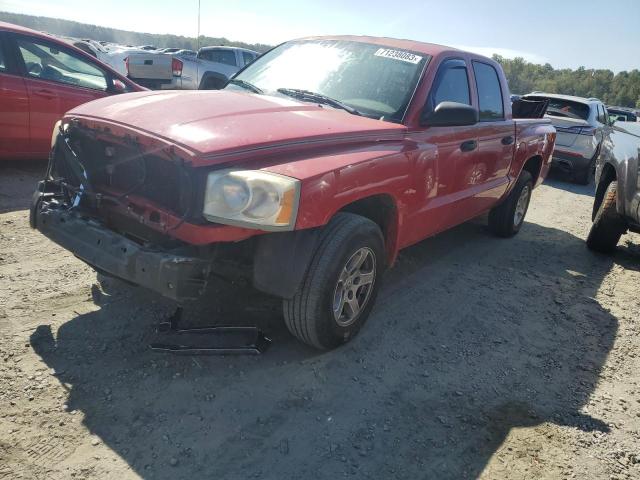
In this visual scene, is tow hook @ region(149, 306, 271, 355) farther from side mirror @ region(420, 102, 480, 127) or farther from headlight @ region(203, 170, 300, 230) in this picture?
side mirror @ region(420, 102, 480, 127)

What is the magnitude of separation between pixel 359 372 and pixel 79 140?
2.15m

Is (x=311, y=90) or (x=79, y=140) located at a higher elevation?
(x=311, y=90)

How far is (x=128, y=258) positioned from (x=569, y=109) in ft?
35.1

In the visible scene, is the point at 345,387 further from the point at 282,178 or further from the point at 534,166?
the point at 534,166

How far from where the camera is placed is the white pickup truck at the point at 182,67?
37.1 feet

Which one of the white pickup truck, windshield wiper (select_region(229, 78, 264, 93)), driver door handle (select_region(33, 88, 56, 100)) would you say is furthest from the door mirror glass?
windshield wiper (select_region(229, 78, 264, 93))

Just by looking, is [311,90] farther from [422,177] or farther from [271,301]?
[271,301]

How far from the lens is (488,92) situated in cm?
480

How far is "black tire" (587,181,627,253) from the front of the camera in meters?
5.54

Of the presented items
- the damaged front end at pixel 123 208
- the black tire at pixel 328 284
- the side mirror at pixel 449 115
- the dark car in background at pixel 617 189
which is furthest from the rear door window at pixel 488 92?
the damaged front end at pixel 123 208

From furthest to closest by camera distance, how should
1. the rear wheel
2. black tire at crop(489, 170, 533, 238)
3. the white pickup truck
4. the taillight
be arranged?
1. the taillight
2. the white pickup truck
3. the rear wheel
4. black tire at crop(489, 170, 533, 238)

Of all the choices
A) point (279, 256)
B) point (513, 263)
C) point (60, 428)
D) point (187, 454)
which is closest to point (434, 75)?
point (279, 256)

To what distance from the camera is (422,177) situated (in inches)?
138

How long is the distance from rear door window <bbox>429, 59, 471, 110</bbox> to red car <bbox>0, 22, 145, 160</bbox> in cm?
444
